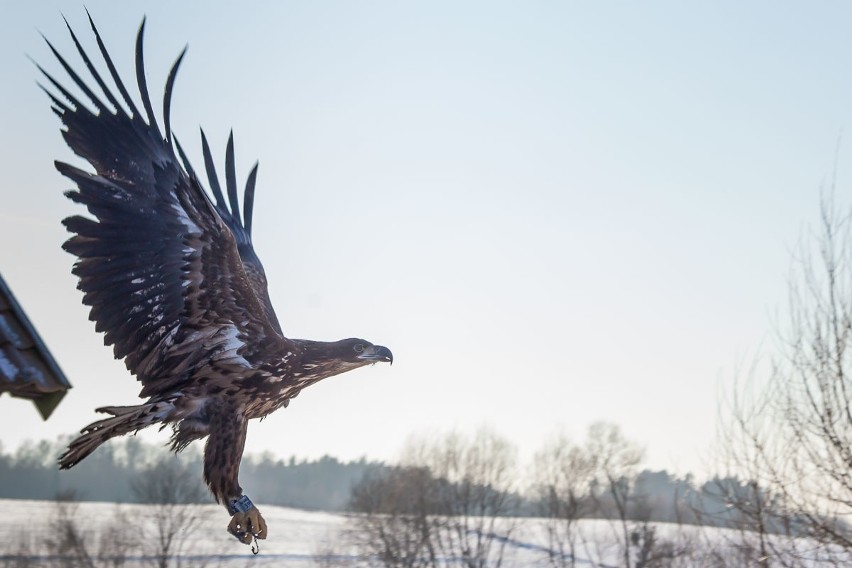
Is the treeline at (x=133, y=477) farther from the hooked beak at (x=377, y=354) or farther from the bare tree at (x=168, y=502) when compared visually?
the hooked beak at (x=377, y=354)

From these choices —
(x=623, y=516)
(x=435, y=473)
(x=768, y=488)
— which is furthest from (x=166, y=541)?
(x=768, y=488)

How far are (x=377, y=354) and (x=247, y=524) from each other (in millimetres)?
1037

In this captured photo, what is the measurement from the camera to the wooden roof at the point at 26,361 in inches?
227

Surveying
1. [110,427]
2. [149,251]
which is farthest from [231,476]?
[149,251]

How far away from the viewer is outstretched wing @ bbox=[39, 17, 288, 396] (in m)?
4.95

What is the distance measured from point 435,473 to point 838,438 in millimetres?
46600

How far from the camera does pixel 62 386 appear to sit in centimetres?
586

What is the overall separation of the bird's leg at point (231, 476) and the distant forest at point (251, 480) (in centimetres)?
4780

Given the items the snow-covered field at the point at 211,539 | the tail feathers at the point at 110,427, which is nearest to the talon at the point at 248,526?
the tail feathers at the point at 110,427

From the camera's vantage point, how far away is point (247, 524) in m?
4.12

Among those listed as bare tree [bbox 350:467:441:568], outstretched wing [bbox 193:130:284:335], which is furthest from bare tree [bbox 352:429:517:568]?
outstretched wing [bbox 193:130:284:335]

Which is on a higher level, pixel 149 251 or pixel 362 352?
pixel 149 251

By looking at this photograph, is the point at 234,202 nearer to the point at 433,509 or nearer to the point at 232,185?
the point at 232,185

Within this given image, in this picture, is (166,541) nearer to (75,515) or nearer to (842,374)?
(75,515)
